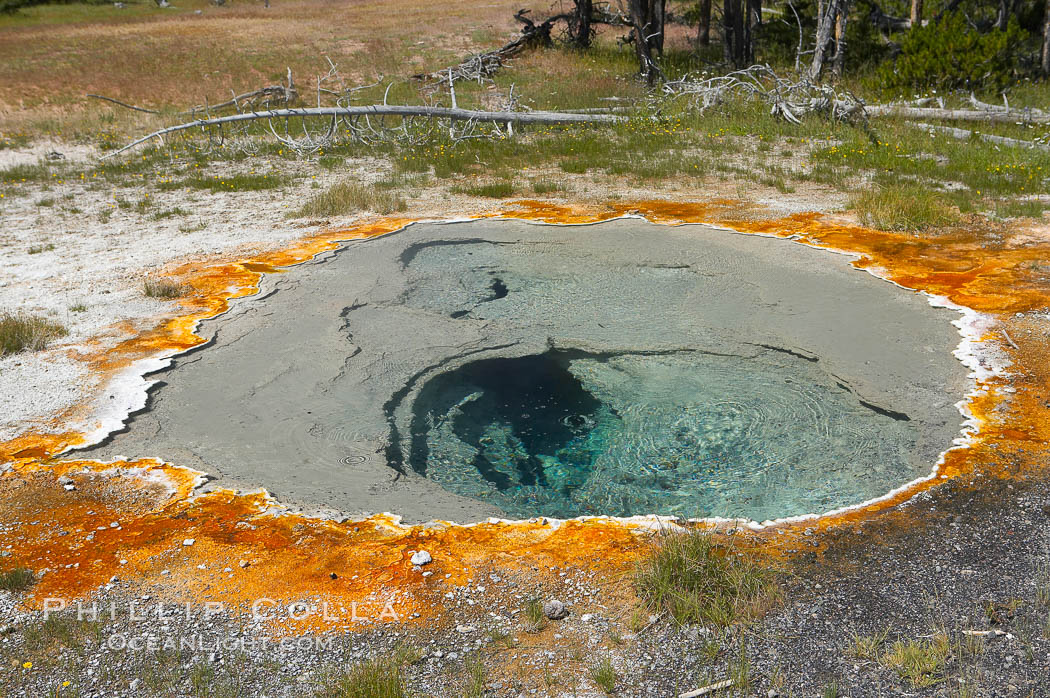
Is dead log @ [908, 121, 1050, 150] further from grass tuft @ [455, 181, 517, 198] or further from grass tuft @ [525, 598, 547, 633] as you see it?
grass tuft @ [525, 598, 547, 633]

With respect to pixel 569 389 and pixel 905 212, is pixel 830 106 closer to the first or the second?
pixel 905 212

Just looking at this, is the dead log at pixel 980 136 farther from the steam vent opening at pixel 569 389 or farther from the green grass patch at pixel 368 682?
the green grass patch at pixel 368 682

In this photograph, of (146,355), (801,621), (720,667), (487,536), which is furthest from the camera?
(146,355)

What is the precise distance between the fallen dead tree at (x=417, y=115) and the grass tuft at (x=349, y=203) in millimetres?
3444

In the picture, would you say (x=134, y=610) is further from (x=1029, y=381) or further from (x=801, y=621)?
(x=1029, y=381)

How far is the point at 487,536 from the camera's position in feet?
13.0

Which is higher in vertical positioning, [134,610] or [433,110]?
[433,110]

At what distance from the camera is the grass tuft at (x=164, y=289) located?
718 cm

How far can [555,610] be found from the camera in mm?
3369

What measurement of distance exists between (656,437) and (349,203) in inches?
246

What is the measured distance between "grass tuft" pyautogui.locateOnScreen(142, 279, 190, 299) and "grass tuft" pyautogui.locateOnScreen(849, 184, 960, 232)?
6.75 m

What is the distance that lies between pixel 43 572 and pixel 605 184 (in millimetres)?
8417

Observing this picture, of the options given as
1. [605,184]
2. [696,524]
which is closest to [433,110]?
[605,184]

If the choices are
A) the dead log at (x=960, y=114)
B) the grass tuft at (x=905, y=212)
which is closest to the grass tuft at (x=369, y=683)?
the grass tuft at (x=905, y=212)
